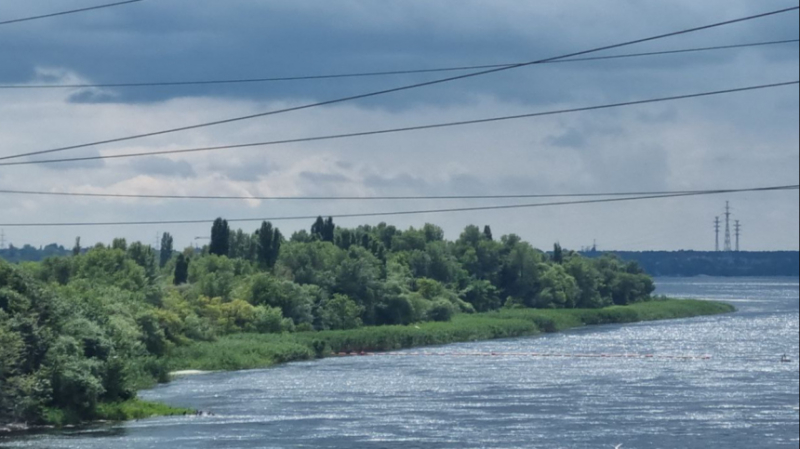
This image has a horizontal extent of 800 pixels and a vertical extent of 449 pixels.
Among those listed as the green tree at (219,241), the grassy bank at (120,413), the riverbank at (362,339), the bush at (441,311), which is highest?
the green tree at (219,241)

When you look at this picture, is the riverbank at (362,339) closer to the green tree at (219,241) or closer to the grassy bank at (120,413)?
the grassy bank at (120,413)

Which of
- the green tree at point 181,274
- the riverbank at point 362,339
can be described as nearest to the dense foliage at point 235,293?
the green tree at point 181,274

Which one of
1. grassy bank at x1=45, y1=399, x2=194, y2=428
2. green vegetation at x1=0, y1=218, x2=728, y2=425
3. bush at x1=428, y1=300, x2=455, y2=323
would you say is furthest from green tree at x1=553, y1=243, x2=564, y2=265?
grassy bank at x1=45, y1=399, x2=194, y2=428

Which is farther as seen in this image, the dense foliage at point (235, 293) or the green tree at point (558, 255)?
the green tree at point (558, 255)

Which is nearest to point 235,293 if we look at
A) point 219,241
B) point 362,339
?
point 362,339

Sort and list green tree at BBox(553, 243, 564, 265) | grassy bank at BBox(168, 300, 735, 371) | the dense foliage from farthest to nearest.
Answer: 1. green tree at BBox(553, 243, 564, 265)
2. grassy bank at BBox(168, 300, 735, 371)
3. the dense foliage

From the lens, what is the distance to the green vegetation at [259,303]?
52531 millimetres

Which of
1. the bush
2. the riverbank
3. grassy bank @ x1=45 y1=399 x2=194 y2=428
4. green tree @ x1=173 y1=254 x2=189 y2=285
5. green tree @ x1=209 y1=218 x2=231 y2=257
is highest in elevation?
green tree @ x1=209 y1=218 x2=231 y2=257

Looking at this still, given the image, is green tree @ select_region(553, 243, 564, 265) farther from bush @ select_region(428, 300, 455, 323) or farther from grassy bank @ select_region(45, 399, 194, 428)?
grassy bank @ select_region(45, 399, 194, 428)

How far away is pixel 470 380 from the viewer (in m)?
69.1

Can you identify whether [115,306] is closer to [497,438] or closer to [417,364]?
[417,364]

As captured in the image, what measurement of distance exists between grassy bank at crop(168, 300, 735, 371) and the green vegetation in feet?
0.66

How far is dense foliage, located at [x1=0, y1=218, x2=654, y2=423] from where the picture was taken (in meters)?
52.2

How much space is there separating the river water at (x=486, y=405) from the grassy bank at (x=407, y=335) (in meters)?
4.05
